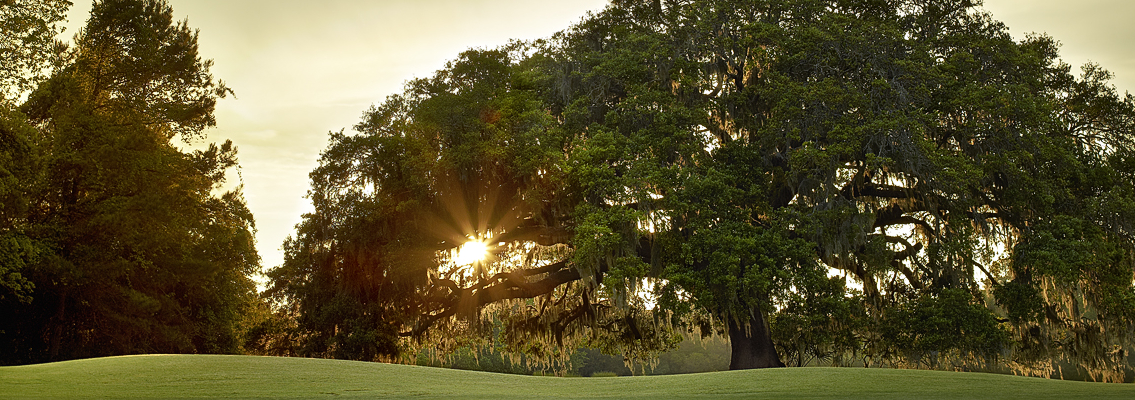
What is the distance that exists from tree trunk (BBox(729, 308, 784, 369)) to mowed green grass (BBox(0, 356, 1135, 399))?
21.5ft

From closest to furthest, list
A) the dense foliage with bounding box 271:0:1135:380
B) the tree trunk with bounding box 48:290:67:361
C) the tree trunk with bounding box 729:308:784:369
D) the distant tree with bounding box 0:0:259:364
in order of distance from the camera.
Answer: the dense foliage with bounding box 271:0:1135:380, the tree trunk with bounding box 729:308:784:369, the distant tree with bounding box 0:0:259:364, the tree trunk with bounding box 48:290:67:361

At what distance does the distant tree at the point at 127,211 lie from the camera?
21703 mm

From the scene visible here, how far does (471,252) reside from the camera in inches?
876

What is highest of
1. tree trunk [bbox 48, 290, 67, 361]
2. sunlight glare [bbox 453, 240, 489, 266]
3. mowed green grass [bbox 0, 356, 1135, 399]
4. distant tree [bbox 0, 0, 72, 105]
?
distant tree [bbox 0, 0, 72, 105]

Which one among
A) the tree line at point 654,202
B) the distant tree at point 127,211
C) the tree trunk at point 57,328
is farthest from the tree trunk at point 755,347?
the tree trunk at point 57,328

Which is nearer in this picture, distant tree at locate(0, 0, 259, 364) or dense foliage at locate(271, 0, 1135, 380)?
dense foliage at locate(271, 0, 1135, 380)

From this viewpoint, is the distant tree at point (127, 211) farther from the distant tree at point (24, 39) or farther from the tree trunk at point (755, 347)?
the tree trunk at point (755, 347)

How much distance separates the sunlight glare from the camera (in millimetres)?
21525

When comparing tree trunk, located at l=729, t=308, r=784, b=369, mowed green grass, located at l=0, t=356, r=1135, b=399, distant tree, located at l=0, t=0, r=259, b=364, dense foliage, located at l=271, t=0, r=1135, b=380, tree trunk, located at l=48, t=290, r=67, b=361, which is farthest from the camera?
tree trunk, located at l=48, t=290, r=67, b=361

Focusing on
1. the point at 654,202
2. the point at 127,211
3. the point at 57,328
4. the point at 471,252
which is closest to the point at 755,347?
the point at 654,202

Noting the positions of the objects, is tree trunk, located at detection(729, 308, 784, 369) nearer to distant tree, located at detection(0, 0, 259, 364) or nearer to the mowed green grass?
the mowed green grass

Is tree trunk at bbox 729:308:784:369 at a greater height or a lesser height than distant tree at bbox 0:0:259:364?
lesser

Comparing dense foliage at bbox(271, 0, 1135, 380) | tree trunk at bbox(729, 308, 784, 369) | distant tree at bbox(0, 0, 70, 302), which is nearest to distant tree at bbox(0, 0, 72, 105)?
distant tree at bbox(0, 0, 70, 302)

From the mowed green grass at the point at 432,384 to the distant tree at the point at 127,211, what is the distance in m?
10.7
